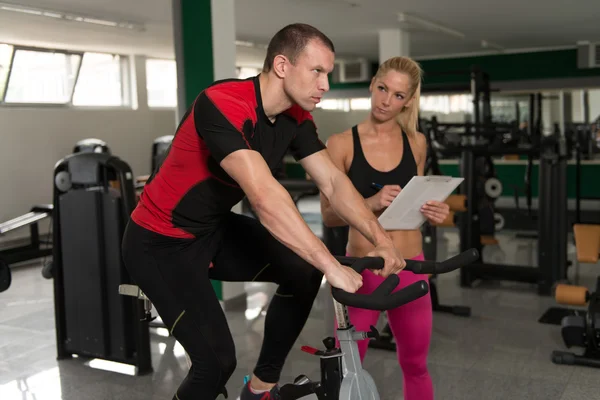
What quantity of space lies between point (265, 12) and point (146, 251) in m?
5.37

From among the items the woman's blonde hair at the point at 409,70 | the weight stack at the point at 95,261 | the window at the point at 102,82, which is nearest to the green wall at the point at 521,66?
the window at the point at 102,82

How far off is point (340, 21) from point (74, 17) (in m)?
3.05

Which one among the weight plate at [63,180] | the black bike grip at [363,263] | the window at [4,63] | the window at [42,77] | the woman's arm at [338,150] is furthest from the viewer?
the window at [42,77]

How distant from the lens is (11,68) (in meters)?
7.56

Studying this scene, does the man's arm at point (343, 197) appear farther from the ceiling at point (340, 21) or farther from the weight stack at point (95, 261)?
the ceiling at point (340, 21)

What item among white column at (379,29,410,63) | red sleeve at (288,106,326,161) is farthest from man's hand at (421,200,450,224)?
white column at (379,29,410,63)

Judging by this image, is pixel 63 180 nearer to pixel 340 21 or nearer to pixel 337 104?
pixel 340 21

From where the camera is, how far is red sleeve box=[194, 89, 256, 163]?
58.9 inches

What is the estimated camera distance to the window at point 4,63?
291 inches

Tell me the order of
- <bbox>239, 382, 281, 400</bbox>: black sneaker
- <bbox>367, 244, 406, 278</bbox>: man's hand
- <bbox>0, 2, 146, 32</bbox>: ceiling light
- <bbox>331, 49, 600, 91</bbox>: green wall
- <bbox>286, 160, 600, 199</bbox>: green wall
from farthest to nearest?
<bbox>331, 49, 600, 91</bbox>: green wall < <bbox>286, 160, 600, 199</bbox>: green wall < <bbox>0, 2, 146, 32</bbox>: ceiling light < <bbox>239, 382, 281, 400</bbox>: black sneaker < <bbox>367, 244, 406, 278</bbox>: man's hand

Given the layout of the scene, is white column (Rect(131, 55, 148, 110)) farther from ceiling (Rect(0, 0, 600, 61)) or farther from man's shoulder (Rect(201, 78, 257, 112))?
man's shoulder (Rect(201, 78, 257, 112))

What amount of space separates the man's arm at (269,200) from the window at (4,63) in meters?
6.90

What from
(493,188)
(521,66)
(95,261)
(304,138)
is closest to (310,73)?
(304,138)

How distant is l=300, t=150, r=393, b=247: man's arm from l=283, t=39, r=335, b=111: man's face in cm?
A: 34
